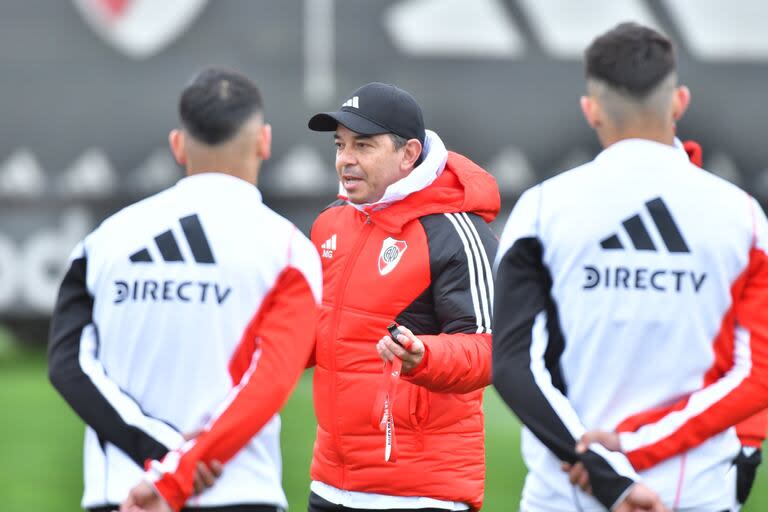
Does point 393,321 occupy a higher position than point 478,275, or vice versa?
point 478,275

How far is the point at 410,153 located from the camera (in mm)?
4102

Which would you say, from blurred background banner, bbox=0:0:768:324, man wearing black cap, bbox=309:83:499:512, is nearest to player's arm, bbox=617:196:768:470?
man wearing black cap, bbox=309:83:499:512

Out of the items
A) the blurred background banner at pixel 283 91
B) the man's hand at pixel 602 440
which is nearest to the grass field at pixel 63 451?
the blurred background banner at pixel 283 91

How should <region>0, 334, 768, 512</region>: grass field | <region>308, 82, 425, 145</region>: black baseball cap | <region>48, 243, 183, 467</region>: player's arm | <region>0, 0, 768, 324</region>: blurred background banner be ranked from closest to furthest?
<region>48, 243, 183, 467</region>: player's arm → <region>308, 82, 425, 145</region>: black baseball cap → <region>0, 334, 768, 512</region>: grass field → <region>0, 0, 768, 324</region>: blurred background banner

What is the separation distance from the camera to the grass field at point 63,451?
714cm

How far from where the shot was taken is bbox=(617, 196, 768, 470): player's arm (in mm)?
2895

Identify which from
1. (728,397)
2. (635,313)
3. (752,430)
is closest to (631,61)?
(635,313)

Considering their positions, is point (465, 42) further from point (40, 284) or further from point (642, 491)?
point (642, 491)

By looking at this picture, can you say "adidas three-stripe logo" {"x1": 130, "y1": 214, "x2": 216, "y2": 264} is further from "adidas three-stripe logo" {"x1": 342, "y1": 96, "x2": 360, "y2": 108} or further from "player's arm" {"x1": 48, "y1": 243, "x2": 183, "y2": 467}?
"adidas three-stripe logo" {"x1": 342, "y1": 96, "x2": 360, "y2": 108}

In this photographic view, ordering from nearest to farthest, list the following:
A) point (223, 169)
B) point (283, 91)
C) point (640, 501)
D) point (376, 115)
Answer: point (640, 501), point (223, 169), point (376, 115), point (283, 91)

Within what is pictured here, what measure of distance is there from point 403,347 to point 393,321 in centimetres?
39

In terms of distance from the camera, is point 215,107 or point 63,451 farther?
point 63,451

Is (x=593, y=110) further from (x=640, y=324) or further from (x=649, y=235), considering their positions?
(x=640, y=324)

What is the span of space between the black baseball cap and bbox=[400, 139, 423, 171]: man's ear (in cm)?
2
